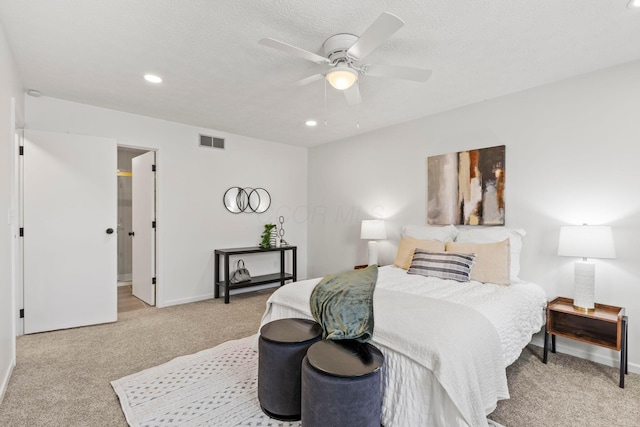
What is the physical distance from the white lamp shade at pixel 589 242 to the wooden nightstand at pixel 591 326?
444 mm

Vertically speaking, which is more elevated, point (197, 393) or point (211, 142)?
point (211, 142)

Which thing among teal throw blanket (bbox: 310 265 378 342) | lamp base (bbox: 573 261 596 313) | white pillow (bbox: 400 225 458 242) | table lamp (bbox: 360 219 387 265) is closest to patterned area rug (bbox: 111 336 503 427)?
teal throw blanket (bbox: 310 265 378 342)

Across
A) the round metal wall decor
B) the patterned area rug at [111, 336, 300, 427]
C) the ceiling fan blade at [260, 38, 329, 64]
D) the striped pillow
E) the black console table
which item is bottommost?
the patterned area rug at [111, 336, 300, 427]

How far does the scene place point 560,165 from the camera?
2.90 meters

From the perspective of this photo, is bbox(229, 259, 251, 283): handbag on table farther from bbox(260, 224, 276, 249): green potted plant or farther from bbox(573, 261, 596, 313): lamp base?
bbox(573, 261, 596, 313): lamp base

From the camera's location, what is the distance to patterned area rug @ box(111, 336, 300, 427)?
188 centimetres

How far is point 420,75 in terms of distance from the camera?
87.0 inches

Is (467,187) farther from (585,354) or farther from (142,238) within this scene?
(142,238)

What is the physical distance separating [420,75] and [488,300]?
5.46ft

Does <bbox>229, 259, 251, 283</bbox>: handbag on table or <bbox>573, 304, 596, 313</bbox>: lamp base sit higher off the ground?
<bbox>573, 304, 596, 313</bbox>: lamp base

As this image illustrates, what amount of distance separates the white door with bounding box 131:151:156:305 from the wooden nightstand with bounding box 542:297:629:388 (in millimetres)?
4456

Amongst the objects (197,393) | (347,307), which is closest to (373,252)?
(347,307)

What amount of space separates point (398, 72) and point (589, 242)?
1.97 meters

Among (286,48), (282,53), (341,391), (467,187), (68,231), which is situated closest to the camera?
(341,391)
